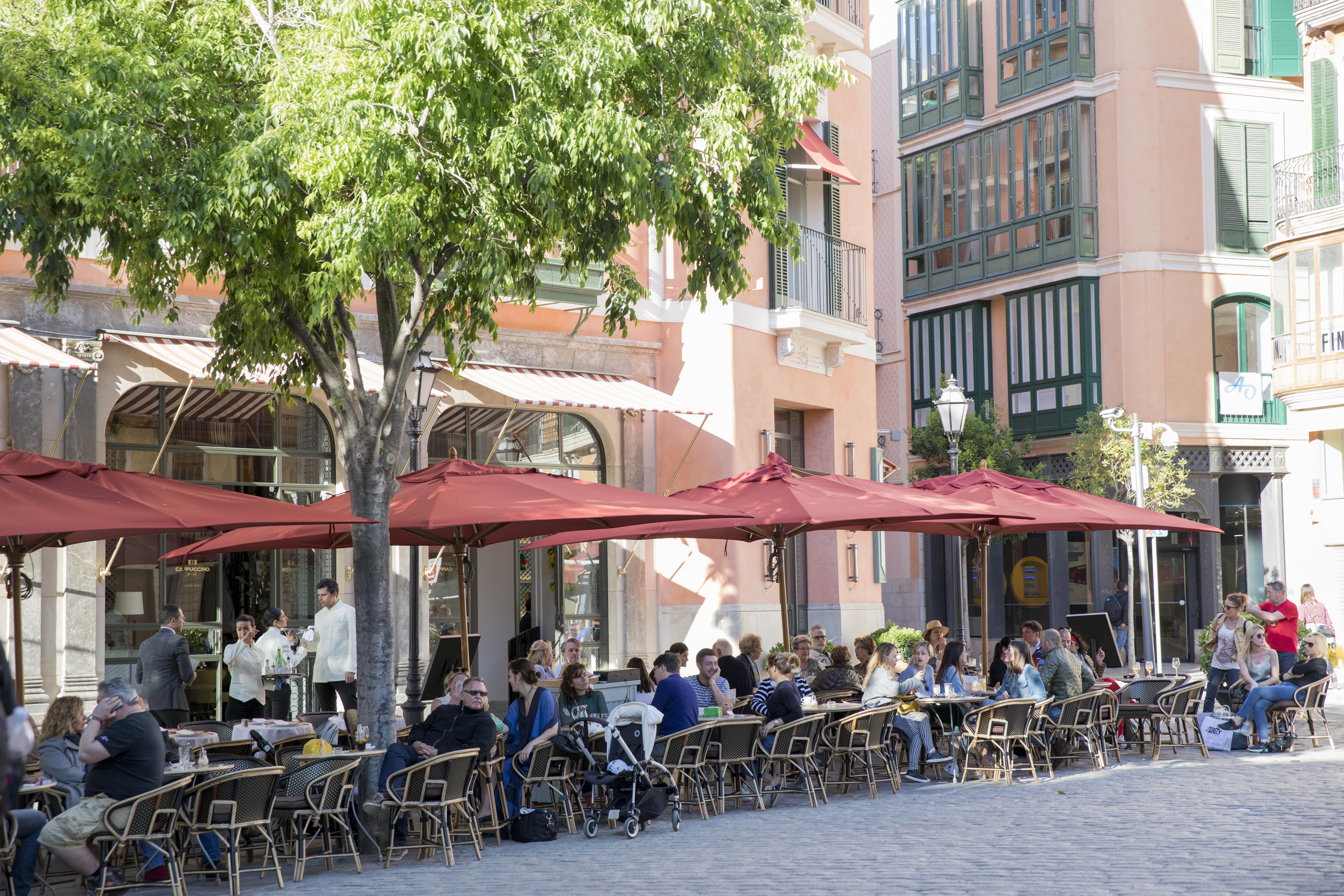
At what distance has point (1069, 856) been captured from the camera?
884 cm

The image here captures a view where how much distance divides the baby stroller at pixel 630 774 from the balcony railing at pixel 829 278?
1080cm

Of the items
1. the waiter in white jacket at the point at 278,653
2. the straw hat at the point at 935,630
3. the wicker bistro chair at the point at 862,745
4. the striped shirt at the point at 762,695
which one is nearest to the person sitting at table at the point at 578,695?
the striped shirt at the point at 762,695

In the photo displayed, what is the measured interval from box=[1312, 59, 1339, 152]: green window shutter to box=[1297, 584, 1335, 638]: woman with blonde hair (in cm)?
1006

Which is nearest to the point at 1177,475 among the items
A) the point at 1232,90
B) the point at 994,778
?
the point at 1232,90

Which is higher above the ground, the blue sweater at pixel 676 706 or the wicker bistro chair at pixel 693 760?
the blue sweater at pixel 676 706

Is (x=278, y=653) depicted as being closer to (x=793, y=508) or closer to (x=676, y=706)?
(x=676, y=706)

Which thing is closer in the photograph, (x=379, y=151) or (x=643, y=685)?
(x=379, y=151)

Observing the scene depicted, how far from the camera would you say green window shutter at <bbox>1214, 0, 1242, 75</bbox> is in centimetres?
3094

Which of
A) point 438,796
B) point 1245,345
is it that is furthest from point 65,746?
point 1245,345

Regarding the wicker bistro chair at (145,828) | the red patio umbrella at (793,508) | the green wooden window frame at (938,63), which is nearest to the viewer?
the wicker bistro chair at (145,828)

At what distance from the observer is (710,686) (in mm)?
12680

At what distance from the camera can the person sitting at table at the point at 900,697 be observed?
1291 cm

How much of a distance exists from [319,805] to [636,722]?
2326mm

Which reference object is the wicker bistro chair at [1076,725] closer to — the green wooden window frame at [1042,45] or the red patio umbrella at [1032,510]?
the red patio umbrella at [1032,510]
